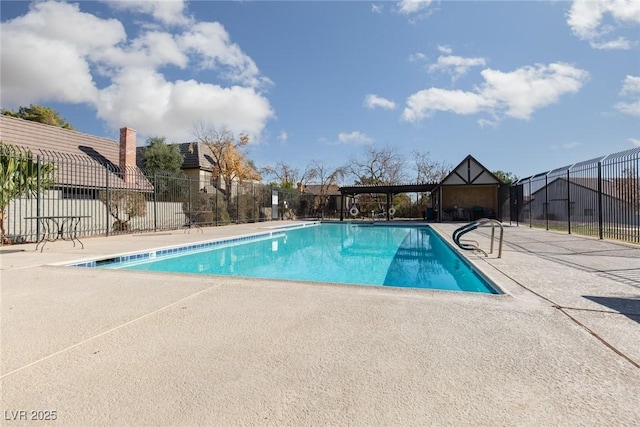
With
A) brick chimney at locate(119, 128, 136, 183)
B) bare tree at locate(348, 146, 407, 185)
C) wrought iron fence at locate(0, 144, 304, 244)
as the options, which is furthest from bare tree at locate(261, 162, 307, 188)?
brick chimney at locate(119, 128, 136, 183)

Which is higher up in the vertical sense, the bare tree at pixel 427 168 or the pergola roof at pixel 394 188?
the bare tree at pixel 427 168

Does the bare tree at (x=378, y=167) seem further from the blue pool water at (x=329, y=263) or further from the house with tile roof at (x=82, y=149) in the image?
the blue pool water at (x=329, y=263)

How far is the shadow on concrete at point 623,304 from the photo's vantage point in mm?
3033

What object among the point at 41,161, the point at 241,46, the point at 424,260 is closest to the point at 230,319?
the point at 424,260

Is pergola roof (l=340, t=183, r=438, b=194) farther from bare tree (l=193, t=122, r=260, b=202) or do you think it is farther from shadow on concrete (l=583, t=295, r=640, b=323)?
shadow on concrete (l=583, t=295, r=640, b=323)

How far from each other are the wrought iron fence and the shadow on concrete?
10.6 meters

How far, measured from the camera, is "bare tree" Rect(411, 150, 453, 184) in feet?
104

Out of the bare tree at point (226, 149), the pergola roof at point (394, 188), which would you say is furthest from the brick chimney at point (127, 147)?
the pergola roof at point (394, 188)

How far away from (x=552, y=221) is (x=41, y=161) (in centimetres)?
1771

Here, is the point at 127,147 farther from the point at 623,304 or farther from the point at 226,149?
the point at 623,304

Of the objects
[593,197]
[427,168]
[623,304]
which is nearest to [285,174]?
[427,168]

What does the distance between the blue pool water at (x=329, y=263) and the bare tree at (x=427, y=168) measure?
2085 cm

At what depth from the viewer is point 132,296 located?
3805mm

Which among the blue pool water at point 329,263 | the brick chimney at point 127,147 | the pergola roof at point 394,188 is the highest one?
the brick chimney at point 127,147
